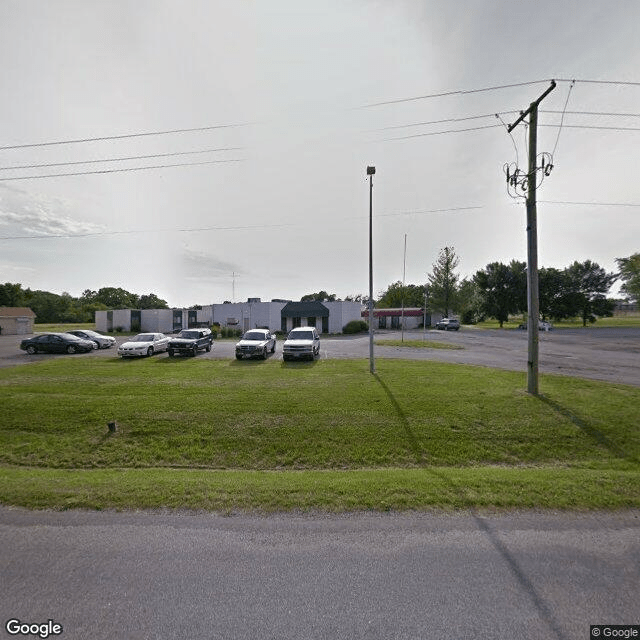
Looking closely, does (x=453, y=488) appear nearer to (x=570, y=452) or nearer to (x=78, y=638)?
(x=570, y=452)

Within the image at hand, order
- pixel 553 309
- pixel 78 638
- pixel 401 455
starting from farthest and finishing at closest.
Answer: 1. pixel 553 309
2. pixel 401 455
3. pixel 78 638

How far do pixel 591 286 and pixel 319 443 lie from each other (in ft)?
253

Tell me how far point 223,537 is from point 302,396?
5.53 m

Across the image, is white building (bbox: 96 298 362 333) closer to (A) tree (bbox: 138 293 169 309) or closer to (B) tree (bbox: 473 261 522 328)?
(B) tree (bbox: 473 261 522 328)

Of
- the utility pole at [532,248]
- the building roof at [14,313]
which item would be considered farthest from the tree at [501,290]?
the building roof at [14,313]

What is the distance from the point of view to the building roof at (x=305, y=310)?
39344 mm

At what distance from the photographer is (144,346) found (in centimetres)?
1698

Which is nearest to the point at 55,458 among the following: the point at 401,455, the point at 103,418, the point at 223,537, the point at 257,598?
the point at 103,418

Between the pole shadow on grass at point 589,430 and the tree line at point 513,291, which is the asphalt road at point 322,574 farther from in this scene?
the tree line at point 513,291

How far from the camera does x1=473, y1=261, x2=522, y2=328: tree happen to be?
2068 inches

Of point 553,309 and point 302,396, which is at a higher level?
point 553,309

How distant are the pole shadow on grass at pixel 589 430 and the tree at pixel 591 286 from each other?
63.5 m

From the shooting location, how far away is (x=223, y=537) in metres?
3.21

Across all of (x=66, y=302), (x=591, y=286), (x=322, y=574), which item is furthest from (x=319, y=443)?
(x=66, y=302)
